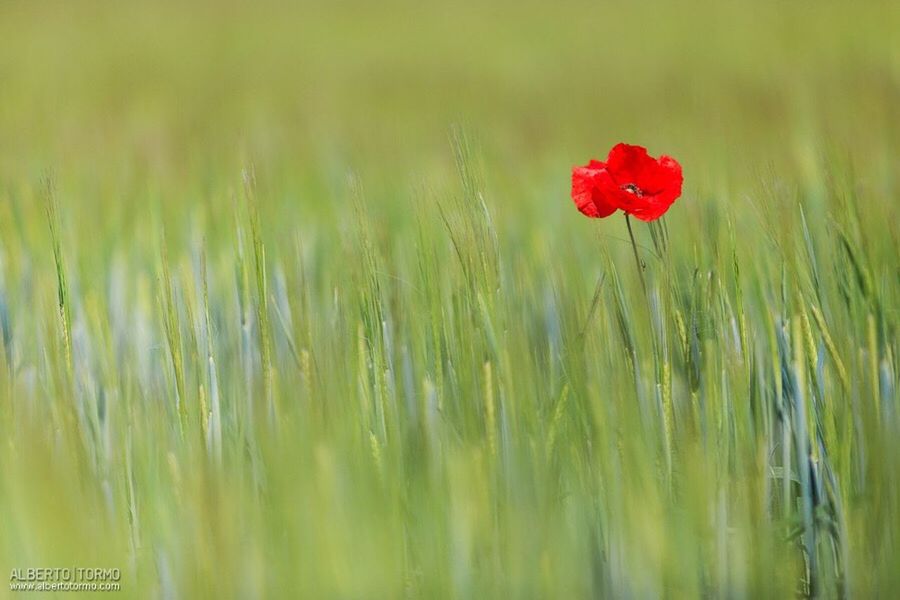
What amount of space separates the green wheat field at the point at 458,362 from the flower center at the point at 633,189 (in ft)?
0.15

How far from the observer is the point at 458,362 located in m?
0.68

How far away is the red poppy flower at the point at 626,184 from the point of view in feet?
2.50

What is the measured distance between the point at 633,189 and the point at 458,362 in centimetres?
22

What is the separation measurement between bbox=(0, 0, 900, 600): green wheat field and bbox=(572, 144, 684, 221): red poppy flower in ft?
0.13

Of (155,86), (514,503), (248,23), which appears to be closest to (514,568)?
(514,503)

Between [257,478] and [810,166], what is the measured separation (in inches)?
27.1

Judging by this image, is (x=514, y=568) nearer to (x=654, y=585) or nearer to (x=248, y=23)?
(x=654, y=585)

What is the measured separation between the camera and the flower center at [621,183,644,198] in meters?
0.77

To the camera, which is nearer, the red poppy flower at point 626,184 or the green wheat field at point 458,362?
the green wheat field at point 458,362

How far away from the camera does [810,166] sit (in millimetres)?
1037

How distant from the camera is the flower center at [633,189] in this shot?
0.77 metres

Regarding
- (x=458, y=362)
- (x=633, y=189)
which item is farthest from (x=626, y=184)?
(x=458, y=362)

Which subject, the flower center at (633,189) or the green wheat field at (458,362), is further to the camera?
the flower center at (633,189)

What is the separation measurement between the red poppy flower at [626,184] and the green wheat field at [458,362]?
40 millimetres
